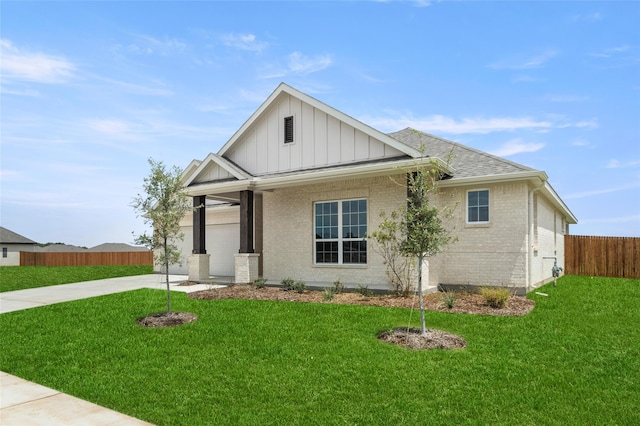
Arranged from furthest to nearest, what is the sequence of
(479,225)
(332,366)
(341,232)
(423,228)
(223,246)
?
1. (223,246)
2. (341,232)
3. (479,225)
4. (423,228)
5. (332,366)

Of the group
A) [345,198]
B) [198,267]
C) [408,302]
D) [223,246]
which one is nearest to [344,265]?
[345,198]

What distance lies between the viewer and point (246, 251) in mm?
14438

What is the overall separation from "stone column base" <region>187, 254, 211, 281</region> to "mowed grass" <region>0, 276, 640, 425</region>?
548 centimetres

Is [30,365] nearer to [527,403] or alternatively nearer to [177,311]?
[177,311]

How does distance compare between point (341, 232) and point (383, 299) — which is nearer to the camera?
point (383, 299)

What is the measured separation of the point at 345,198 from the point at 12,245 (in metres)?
48.5

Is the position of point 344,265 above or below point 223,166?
below

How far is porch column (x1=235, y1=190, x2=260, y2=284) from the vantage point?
47.2 ft

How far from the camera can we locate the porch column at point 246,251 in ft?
47.2

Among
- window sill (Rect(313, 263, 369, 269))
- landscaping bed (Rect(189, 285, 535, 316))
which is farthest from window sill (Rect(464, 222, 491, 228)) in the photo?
window sill (Rect(313, 263, 369, 269))

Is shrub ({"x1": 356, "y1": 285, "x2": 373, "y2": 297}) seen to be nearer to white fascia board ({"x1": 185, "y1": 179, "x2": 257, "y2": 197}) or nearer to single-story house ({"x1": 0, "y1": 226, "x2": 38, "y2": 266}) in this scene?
white fascia board ({"x1": 185, "y1": 179, "x2": 257, "y2": 197})

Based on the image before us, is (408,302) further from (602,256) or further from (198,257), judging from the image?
(602,256)

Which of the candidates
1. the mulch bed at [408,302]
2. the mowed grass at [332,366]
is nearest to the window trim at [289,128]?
the mulch bed at [408,302]

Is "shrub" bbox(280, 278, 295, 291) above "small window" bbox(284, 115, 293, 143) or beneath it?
beneath
